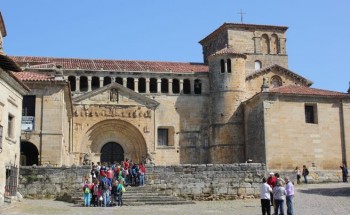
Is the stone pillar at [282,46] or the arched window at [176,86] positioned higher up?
the stone pillar at [282,46]

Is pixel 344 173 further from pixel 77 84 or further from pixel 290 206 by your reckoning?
pixel 77 84

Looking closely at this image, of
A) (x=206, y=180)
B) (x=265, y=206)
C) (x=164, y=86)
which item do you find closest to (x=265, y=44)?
(x=164, y=86)

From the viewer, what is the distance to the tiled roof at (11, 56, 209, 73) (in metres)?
39.7

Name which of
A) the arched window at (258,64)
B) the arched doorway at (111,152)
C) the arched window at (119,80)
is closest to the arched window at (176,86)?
the arched window at (119,80)

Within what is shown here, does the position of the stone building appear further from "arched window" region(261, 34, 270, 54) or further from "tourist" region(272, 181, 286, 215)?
"arched window" region(261, 34, 270, 54)

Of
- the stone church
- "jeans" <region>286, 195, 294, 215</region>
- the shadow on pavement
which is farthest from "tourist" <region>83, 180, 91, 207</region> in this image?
the stone church

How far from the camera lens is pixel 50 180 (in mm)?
22031

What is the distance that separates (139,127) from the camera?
38.8 metres

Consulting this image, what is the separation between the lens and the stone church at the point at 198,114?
34812mm

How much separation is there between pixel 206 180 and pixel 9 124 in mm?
8752

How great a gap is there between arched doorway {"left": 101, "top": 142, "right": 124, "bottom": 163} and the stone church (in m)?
0.08

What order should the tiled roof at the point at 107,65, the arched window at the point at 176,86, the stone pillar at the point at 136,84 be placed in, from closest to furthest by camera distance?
the tiled roof at the point at 107,65 < the stone pillar at the point at 136,84 < the arched window at the point at 176,86

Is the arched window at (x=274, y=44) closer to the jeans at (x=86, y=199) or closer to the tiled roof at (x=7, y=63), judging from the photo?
the jeans at (x=86, y=199)

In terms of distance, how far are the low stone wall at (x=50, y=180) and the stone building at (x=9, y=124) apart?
1132 millimetres
